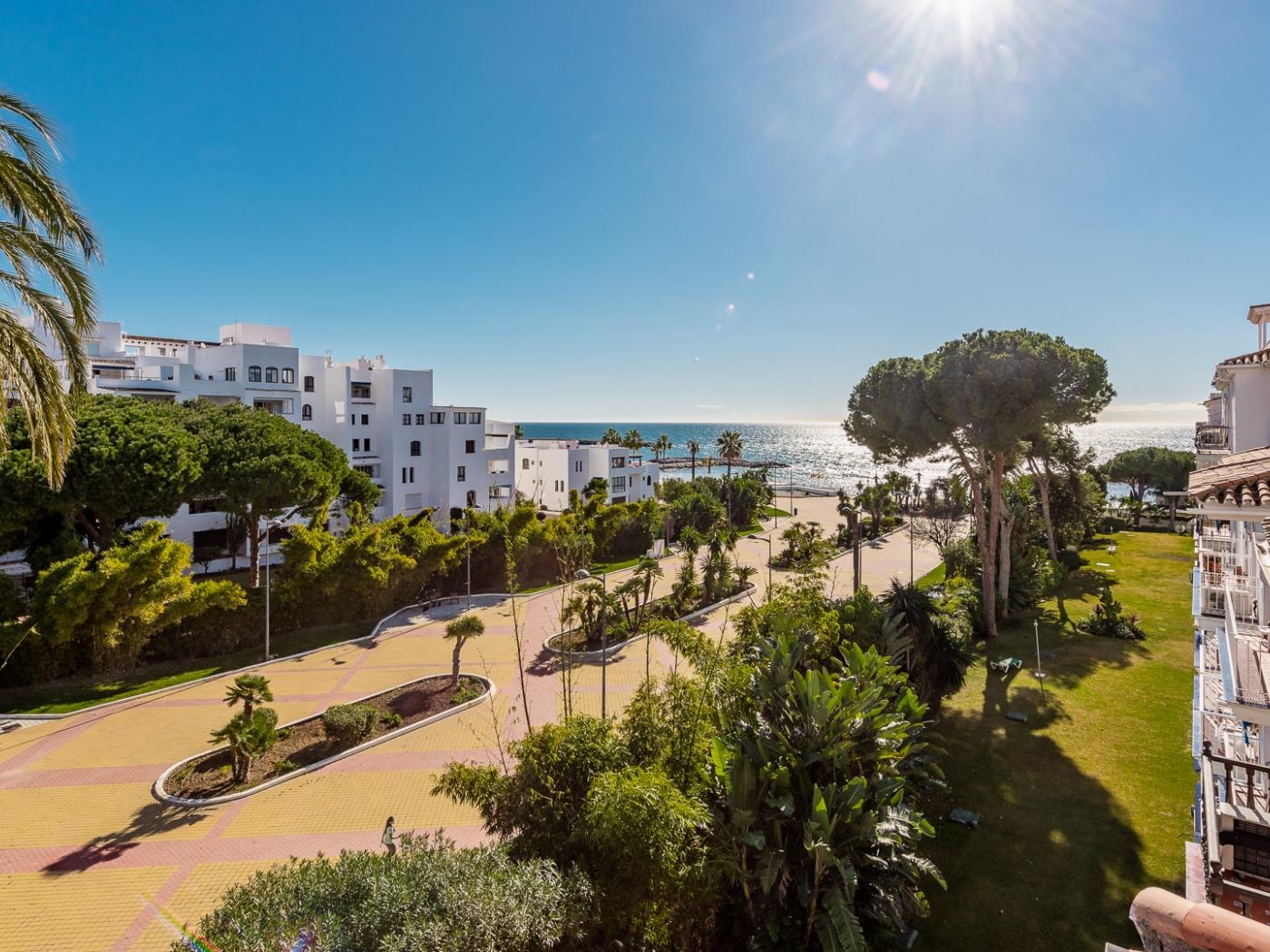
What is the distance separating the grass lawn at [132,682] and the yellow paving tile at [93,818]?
543cm

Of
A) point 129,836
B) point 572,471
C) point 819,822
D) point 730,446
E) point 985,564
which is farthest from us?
point 730,446

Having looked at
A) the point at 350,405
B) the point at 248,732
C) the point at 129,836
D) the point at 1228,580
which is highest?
the point at 350,405

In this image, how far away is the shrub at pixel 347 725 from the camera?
16656mm

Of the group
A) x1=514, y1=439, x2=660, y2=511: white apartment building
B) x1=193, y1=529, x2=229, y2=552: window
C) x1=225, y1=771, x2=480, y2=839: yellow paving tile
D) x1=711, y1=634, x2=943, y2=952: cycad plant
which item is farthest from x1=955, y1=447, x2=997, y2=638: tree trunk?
x1=193, y1=529, x2=229, y2=552: window

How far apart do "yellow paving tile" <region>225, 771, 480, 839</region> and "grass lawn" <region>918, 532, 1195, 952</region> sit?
9794mm

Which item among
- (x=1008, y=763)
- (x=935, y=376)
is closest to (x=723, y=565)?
(x=935, y=376)

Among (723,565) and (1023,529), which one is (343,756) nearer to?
(723,565)

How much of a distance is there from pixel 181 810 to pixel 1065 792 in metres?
20.1

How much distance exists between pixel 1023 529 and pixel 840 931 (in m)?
31.9

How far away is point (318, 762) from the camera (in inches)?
622

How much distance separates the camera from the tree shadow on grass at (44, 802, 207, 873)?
11.9 meters

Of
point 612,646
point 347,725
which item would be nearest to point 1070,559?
point 612,646

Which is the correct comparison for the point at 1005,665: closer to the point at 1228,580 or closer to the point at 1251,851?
the point at 1228,580

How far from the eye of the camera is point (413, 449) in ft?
148
